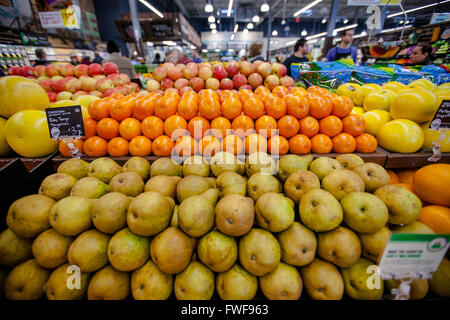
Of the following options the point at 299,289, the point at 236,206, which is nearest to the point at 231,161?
the point at 236,206

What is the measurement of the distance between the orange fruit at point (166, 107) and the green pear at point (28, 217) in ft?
4.30

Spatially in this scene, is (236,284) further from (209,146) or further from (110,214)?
(209,146)

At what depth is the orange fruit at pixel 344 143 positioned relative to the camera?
2117 millimetres

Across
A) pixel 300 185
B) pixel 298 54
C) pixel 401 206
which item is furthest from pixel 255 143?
pixel 298 54

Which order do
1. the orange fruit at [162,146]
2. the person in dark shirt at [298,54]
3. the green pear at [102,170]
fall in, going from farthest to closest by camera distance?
the person in dark shirt at [298,54] < the orange fruit at [162,146] < the green pear at [102,170]

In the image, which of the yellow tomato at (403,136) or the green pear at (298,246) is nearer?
the green pear at (298,246)

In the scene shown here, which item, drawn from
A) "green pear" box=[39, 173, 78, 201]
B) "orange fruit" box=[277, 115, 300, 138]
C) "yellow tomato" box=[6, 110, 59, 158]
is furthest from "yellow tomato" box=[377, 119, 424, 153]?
"yellow tomato" box=[6, 110, 59, 158]

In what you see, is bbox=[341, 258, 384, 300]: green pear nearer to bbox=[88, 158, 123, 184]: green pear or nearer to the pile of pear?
the pile of pear

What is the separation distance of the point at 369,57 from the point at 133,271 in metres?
11.5

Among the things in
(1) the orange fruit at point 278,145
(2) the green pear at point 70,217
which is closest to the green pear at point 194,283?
(2) the green pear at point 70,217

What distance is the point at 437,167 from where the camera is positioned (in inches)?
59.0

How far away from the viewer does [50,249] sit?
120cm

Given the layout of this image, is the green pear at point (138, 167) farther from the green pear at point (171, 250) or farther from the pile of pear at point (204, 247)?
the green pear at point (171, 250)

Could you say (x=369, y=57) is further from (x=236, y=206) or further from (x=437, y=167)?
(x=236, y=206)
